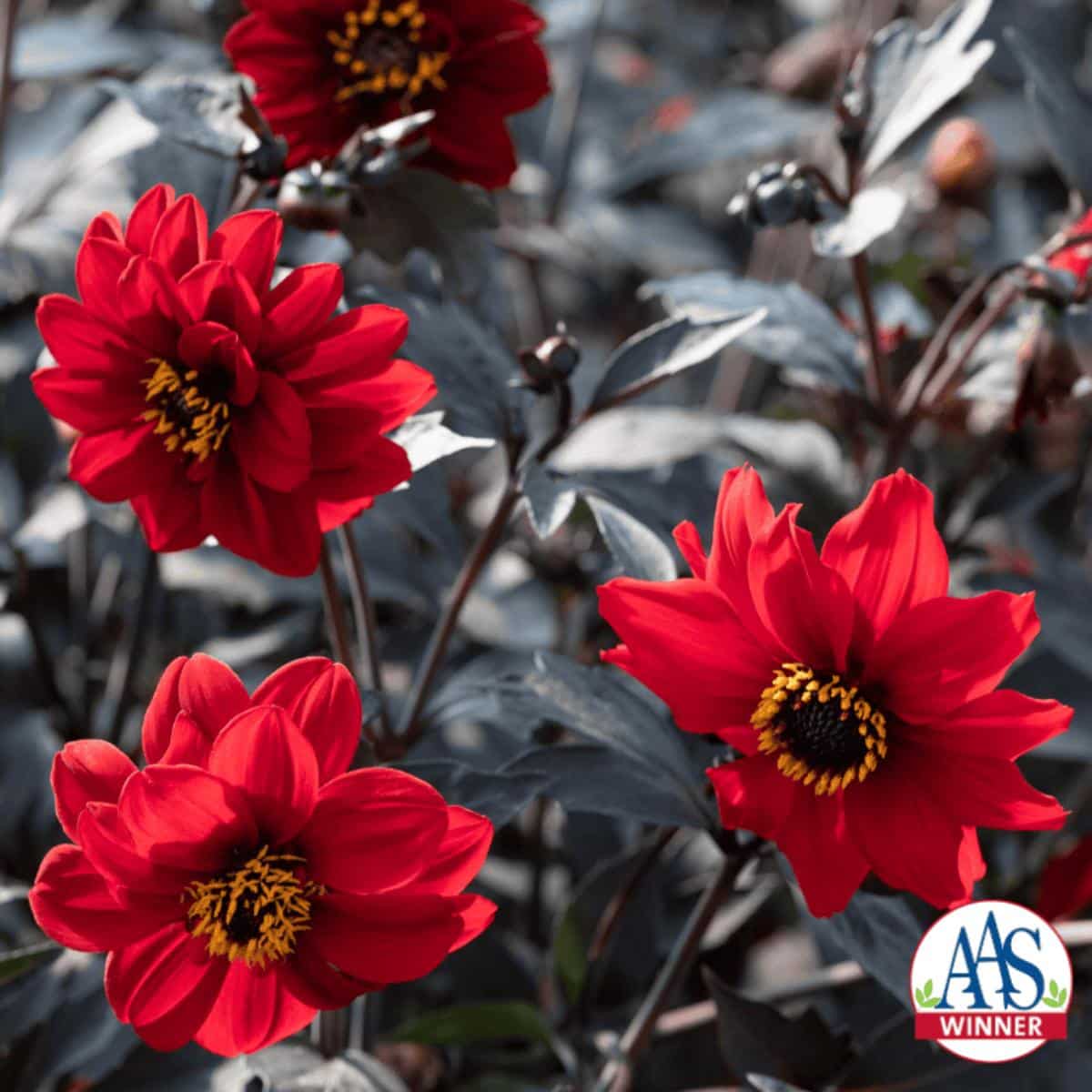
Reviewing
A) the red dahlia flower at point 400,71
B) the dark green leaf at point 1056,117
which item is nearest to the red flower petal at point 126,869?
the red dahlia flower at point 400,71

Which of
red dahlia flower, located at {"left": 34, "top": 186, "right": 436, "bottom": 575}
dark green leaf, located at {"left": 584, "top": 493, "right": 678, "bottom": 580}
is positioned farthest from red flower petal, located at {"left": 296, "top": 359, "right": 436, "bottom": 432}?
dark green leaf, located at {"left": 584, "top": 493, "right": 678, "bottom": 580}

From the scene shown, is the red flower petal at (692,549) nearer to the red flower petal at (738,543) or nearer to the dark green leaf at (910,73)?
the red flower petal at (738,543)

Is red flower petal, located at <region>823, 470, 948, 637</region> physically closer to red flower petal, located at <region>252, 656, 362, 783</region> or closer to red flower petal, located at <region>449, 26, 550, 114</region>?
red flower petal, located at <region>252, 656, 362, 783</region>

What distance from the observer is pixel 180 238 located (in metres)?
0.54

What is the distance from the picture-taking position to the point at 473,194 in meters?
0.70

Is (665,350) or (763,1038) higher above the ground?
(665,350)

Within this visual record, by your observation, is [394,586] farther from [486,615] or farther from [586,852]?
[586,852]

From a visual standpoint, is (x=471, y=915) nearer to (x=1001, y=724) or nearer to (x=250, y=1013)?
(x=250, y=1013)

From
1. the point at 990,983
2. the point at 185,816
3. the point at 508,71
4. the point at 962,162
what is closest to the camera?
the point at 185,816

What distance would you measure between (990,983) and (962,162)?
0.70m

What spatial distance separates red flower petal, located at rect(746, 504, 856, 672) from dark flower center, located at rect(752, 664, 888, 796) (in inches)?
0.5

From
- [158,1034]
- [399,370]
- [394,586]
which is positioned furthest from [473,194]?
[158,1034]

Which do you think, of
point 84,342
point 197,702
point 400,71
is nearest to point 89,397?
point 84,342

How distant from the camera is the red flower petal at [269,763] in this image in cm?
47
